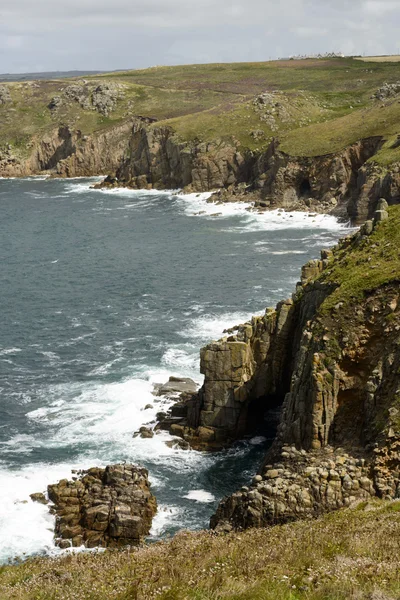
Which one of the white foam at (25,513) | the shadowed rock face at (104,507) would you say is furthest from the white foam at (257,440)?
the white foam at (25,513)

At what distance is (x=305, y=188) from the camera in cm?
13962

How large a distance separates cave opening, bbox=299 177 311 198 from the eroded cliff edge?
3121 inches

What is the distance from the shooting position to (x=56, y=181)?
18862 cm

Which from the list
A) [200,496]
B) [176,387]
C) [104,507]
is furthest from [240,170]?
[104,507]

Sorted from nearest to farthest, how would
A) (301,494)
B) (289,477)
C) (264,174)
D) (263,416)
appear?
(301,494) → (289,477) → (263,416) → (264,174)

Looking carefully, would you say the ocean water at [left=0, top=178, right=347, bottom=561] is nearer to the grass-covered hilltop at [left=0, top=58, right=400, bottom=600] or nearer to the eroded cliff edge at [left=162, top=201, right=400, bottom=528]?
the grass-covered hilltop at [left=0, top=58, right=400, bottom=600]

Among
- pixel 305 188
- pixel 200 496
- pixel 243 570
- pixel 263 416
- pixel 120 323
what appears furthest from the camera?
pixel 305 188

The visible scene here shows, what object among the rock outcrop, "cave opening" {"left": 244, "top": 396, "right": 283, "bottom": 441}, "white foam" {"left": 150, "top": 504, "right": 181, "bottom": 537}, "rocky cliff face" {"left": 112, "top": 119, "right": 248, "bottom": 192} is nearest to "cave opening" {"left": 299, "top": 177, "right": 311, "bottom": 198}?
the rock outcrop

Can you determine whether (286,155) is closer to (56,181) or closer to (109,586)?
(56,181)

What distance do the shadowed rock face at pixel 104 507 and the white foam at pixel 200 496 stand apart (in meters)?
2.83

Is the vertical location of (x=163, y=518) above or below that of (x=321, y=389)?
below

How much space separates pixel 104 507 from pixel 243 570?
20392 mm

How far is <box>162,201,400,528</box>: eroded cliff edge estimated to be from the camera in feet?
121

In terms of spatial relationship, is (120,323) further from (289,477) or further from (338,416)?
(289,477)
